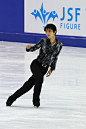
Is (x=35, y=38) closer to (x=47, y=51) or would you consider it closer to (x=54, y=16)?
(x=54, y=16)

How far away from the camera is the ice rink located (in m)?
5.54

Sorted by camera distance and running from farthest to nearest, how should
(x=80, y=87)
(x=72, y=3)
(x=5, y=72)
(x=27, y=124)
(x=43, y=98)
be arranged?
(x=72, y=3) < (x=5, y=72) < (x=80, y=87) < (x=43, y=98) < (x=27, y=124)

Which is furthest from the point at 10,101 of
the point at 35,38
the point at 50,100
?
the point at 35,38

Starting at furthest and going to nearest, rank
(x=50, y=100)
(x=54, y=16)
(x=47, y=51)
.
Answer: (x=54, y=16) < (x=50, y=100) < (x=47, y=51)

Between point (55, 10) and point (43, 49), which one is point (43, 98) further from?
point (55, 10)

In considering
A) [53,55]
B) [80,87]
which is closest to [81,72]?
[80,87]

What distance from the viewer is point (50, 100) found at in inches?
280

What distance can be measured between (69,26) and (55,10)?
108 centimetres

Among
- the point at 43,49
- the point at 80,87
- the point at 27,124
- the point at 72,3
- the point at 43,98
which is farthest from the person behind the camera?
the point at 72,3

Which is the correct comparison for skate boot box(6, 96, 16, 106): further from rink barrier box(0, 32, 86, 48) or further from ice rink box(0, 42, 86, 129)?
rink barrier box(0, 32, 86, 48)


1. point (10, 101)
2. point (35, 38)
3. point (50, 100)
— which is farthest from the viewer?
point (35, 38)

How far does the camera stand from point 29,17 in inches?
782

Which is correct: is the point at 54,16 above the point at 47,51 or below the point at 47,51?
below

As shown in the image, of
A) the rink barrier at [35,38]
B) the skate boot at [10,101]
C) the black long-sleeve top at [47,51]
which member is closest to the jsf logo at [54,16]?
the rink barrier at [35,38]
